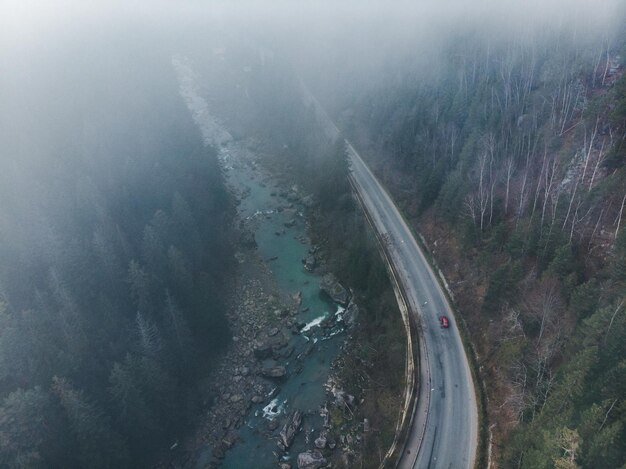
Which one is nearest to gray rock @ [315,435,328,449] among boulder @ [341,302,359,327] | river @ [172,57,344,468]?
river @ [172,57,344,468]

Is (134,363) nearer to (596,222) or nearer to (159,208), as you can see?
(159,208)

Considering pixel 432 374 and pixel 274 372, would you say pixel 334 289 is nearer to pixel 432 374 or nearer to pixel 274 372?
pixel 274 372

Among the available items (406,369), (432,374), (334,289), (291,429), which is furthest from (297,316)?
(432,374)

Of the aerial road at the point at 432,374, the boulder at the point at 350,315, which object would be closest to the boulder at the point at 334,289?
the boulder at the point at 350,315

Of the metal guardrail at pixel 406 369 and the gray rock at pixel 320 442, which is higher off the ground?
the metal guardrail at pixel 406 369

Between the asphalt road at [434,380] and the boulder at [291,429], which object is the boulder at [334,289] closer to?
the asphalt road at [434,380]

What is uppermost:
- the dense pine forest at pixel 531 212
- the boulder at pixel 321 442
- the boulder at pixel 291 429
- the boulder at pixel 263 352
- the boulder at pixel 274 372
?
the dense pine forest at pixel 531 212

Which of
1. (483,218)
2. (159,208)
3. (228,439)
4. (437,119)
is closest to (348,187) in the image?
(437,119)

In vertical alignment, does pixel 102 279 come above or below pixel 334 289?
above
